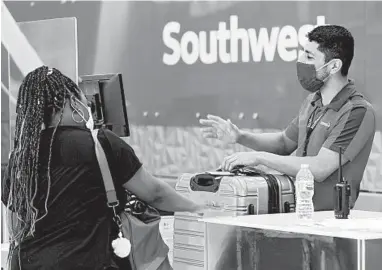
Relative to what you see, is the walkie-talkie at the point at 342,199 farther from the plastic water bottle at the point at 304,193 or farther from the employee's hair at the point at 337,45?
the employee's hair at the point at 337,45

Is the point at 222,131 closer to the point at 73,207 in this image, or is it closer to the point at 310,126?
the point at 310,126

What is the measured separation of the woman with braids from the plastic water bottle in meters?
0.66

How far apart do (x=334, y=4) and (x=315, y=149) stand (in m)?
1.02

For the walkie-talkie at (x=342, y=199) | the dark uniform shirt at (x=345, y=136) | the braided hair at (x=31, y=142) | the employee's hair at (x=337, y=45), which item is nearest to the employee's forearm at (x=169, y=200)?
the braided hair at (x=31, y=142)

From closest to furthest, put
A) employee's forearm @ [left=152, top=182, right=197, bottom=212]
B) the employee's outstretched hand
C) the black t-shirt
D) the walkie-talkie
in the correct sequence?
the black t-shirt < employee's forearm @ [left=152, top=182, right=197, bottom=212] < the walkie-talkie < the employee's outstretched hand

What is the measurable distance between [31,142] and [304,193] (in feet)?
3.69

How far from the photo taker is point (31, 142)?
3158mm

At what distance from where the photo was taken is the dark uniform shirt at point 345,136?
12.8 ft

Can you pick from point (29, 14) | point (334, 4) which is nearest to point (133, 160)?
point (334, 4)

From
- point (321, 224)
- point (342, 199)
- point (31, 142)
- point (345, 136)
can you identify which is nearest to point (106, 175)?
point (31, 142)

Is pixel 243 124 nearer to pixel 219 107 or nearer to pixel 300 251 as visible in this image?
pixel 219 107

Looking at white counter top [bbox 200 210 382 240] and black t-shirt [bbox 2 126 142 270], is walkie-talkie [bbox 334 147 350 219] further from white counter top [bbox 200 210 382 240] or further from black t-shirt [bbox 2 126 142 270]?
black t-shirt [bbox 2 126 142 270]

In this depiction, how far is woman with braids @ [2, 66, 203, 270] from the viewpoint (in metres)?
3.11

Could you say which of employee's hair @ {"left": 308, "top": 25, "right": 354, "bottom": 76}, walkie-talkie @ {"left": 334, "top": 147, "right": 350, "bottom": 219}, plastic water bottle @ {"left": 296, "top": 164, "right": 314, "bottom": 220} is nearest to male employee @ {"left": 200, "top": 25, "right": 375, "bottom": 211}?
employee's hair @ {"left": 308, "top": 25, "right": 354, "bottom": 76}
